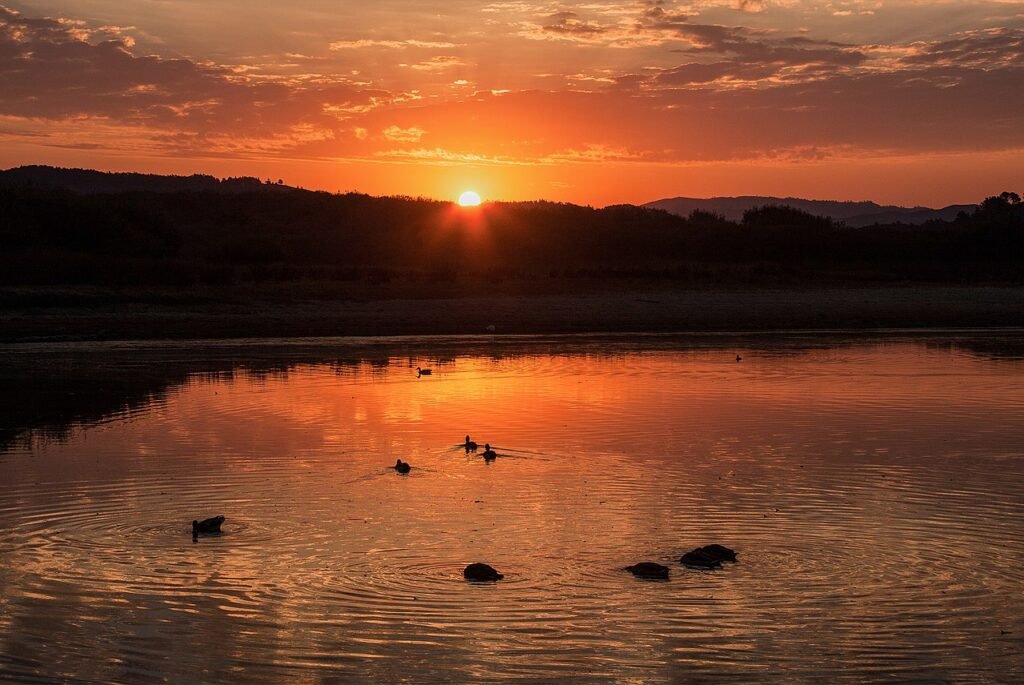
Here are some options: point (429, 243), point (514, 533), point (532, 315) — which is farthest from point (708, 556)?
point (429, 243)

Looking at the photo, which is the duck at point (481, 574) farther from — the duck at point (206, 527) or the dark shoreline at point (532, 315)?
the dark shoreline at point (532, 315)

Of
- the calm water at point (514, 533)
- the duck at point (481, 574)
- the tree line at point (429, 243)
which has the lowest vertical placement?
the calm water at point (514, 533)

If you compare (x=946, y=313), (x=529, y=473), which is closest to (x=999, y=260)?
(x=946, y=313)

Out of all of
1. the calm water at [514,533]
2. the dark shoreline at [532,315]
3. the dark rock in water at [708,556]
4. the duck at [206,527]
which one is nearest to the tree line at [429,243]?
the dark shoreline at [532,315]

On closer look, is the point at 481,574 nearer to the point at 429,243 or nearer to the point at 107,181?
the point at 429,243

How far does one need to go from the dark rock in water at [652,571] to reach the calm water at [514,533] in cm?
12

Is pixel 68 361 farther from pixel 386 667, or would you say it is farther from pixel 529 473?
pixel 386 667

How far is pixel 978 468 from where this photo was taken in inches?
577

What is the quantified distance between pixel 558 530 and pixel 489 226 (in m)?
59.4

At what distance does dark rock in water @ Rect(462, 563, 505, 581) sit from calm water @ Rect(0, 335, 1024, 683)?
13 cm

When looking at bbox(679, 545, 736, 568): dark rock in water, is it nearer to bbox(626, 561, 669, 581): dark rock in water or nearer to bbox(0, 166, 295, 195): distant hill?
bbox(626, 561, 669, 581): dark rock in water

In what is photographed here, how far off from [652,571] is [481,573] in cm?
139

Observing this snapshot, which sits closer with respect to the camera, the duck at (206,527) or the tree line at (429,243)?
the duck at (206,527)

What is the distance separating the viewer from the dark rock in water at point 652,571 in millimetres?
9961
